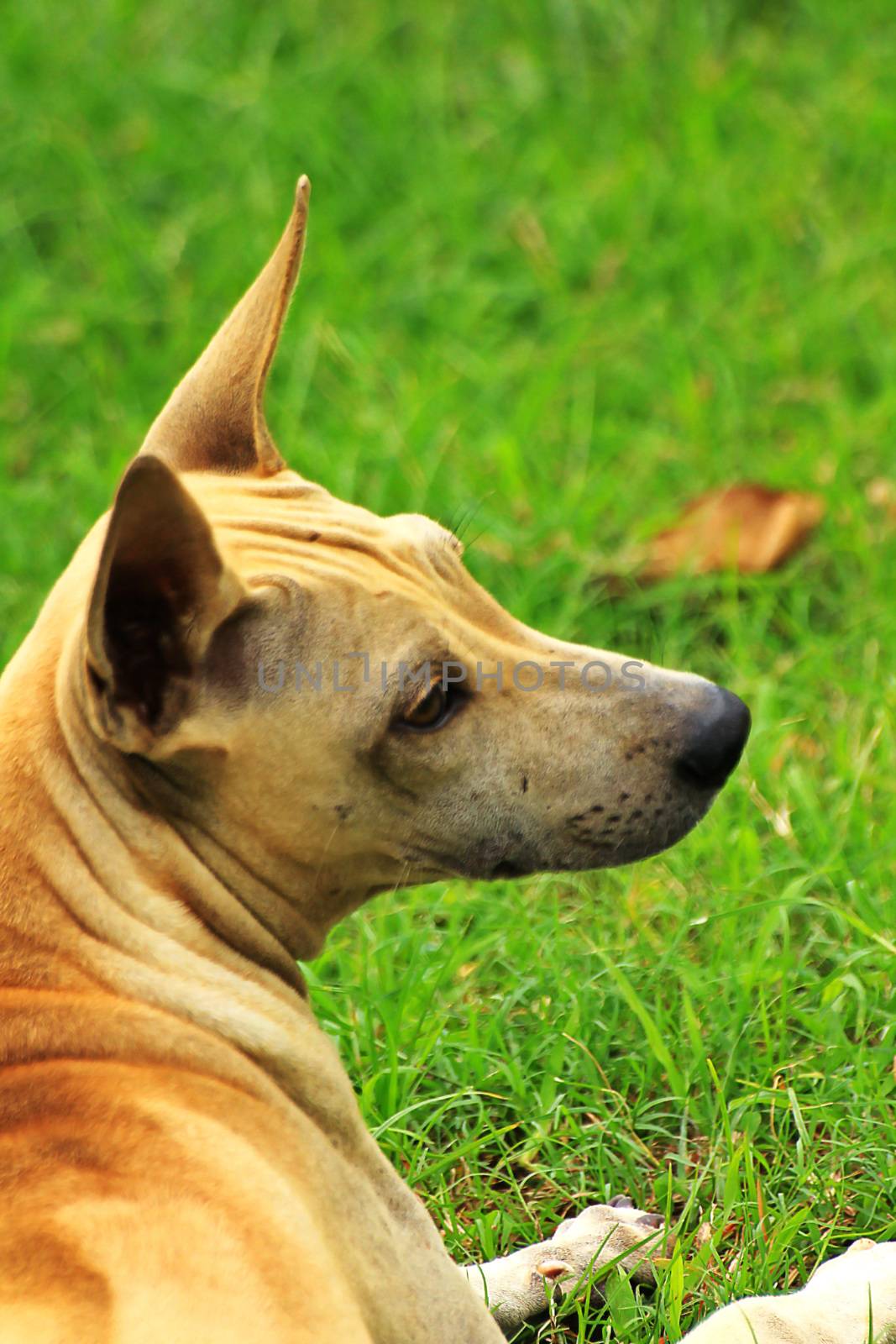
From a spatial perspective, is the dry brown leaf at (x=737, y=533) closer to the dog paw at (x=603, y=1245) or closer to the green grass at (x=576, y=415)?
the green grass at (x=576, y=415)

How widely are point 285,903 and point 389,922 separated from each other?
1.45 m

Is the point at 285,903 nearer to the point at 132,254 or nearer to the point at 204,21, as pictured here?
the point at 132,254

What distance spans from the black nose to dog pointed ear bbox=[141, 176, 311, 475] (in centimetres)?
97

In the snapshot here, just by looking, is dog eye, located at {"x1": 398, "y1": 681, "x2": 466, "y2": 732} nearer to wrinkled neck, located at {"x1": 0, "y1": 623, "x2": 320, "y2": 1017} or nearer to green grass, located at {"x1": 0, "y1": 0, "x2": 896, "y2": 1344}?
wrinkled neck, located at {"x1": 0, "y1": 623, "x2": 320, "y2": 1017}

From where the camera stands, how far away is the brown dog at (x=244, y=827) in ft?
8.61

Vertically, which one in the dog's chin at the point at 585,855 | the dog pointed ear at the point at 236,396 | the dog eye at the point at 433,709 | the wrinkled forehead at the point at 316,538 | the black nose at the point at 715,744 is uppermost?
the dog pointed ear at the point at 236,396

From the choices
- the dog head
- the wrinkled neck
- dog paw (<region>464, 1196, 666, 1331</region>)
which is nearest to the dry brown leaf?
the dog head

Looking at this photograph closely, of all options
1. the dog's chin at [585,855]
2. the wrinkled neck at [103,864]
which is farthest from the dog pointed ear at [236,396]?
the dog's chin at [585,855]

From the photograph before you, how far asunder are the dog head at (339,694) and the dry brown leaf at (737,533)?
2.44 metres

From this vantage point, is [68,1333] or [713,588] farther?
[713,588]

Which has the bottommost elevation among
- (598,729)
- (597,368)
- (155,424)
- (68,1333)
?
(597,368)

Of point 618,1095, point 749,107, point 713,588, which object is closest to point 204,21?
point 749,107

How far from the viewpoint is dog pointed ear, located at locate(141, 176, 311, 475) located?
3.40m

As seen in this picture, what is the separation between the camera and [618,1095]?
3939 millimetres
